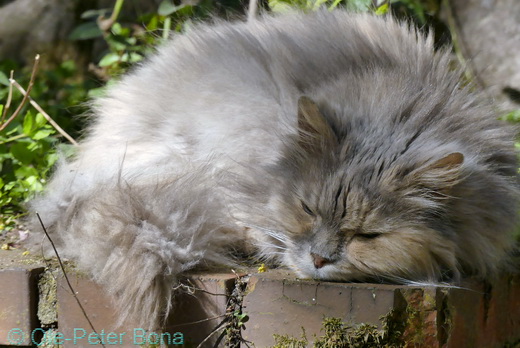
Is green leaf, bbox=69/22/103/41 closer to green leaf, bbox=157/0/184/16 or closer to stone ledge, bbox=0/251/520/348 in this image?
green leaf, bbox=157/0/184/16

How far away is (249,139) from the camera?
2.56 m

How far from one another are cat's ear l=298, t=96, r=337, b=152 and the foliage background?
1.15m

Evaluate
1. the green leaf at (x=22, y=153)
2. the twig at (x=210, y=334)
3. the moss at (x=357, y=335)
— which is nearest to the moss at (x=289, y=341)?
the moss at (x=357, y=335)

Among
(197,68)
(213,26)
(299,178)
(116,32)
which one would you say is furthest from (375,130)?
(116,32)

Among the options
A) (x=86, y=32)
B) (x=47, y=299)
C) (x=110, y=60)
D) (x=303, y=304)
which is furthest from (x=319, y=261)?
(x=86, y=32)

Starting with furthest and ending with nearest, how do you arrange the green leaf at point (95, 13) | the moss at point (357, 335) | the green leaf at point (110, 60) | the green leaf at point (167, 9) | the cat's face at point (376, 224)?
the green leaf at point (95, 13) < the green leaf at point (110, 60) < the green leaf at point (167, 9) < the cat's face at point (376, 224) < the moss at point (357, 335)

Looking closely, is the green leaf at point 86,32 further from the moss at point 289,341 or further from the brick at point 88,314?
the moss at point 289,341

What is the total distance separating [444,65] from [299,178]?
0.82 m

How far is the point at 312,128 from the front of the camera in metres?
2.30

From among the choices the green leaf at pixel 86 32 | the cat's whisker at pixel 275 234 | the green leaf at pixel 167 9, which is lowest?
the cat's whisker at pixel 275 234

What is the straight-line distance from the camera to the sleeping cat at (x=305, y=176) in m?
2.14

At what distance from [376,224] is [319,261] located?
0.73 ft

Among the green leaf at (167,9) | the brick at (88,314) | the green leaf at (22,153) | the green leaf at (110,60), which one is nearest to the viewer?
the brick at (88,314)

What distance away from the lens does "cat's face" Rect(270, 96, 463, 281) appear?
212 cm
